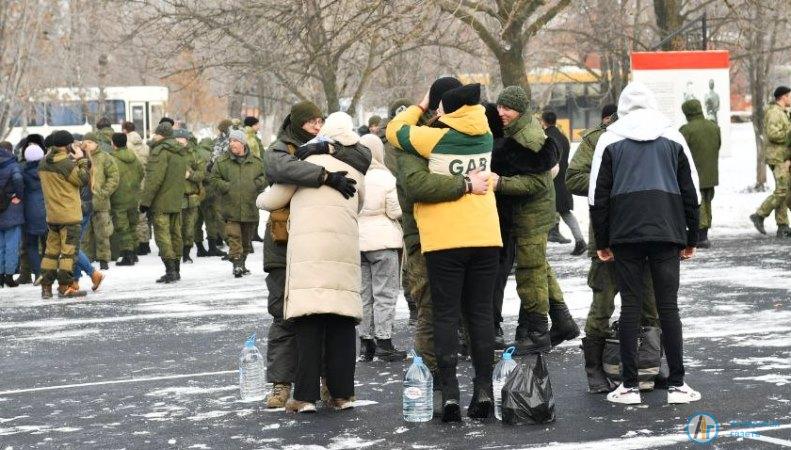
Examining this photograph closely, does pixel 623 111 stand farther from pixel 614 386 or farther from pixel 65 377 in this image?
pixel 65 377

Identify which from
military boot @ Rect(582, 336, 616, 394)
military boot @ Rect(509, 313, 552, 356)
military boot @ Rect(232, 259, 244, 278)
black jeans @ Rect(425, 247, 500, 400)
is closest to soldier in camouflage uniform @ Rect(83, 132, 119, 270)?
military boot @ Rect(232, 259, 244, 278)

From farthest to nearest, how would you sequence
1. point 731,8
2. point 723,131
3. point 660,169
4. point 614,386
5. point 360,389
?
1. point 723,131
2. point 731,8
3. point 360,389
4. point 614,386
5. point 660,169

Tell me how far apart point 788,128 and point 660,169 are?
1153 centimetres

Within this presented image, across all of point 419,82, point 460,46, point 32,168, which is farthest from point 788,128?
point 419,82

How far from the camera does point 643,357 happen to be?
28.4 feet

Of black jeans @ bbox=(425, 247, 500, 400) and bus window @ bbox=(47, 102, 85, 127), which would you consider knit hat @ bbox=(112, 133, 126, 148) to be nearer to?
black jeans @ bbox=(425, 247, 500, 400)

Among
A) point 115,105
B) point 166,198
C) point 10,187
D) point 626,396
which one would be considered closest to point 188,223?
point 166,198

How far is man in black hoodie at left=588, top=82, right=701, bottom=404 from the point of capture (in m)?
8.21

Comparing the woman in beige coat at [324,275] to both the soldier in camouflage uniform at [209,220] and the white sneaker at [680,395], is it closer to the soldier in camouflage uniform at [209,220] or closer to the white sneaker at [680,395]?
the white sneaker at [680,395]

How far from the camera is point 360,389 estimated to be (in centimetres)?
941

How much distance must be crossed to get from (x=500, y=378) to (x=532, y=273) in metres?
2.13

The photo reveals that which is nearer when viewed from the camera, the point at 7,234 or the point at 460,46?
the point at 7,234

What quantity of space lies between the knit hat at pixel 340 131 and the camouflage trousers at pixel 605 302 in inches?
70.0

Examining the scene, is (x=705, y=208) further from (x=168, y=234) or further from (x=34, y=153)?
(x=34, y=153)
